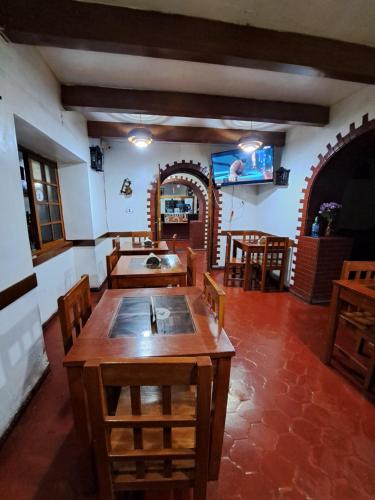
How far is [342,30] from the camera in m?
1.57

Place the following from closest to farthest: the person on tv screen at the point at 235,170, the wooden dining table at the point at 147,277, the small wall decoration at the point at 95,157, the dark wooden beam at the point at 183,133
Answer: the wooden dining table at the point at 147,277 < the dark wooden beam at the point at 183,133 < the small wall decoration at the point at 95,157 < the person on tv screen at the point at 235,170

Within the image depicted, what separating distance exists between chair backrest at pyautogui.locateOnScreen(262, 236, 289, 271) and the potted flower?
0.61 metres

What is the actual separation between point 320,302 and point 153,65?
363 centimetres

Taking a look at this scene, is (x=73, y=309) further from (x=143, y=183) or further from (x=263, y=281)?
(x=143, y=183)

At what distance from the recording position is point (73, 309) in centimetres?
135

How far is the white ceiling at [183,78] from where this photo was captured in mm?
1954

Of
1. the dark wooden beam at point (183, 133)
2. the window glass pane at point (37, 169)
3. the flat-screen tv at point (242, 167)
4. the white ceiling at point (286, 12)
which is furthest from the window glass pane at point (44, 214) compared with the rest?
the flat-screen tv at point (242, 167)

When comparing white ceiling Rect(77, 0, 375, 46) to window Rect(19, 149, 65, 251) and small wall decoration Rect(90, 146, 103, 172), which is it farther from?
small wall decoration Rect(90, 146, 103, 172)

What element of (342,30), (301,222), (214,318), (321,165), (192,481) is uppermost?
(342,30)

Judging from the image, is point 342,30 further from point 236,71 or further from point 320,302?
point 320,302

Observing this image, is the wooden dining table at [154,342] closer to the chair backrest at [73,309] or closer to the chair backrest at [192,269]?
the chair backrest at [73,309]

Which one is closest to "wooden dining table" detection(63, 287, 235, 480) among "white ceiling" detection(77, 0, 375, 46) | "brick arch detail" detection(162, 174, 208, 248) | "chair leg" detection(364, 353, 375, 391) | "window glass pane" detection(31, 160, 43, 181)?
"chair leg" detection(364, 353, 375, 391)

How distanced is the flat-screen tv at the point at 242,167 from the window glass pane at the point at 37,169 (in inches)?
120

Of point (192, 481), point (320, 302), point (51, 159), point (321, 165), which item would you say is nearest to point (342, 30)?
point (321, 165)
